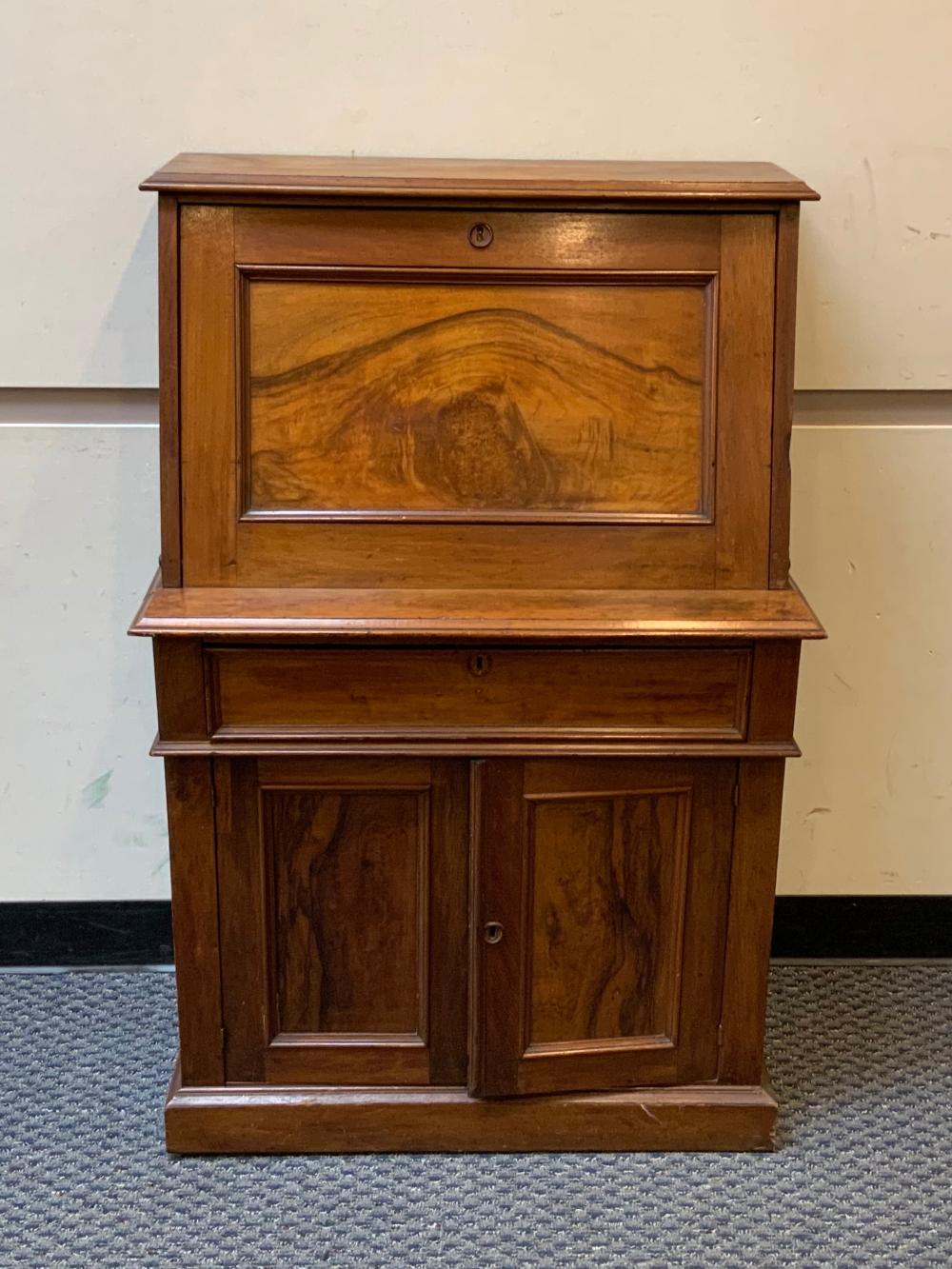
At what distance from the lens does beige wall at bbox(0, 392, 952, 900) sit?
221 centimetres

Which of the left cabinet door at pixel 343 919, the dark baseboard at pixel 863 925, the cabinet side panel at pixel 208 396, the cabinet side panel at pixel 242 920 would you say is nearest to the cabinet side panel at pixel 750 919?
the left cabinet door at pixel 343 919

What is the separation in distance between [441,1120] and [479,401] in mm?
1012

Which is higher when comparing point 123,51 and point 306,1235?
point 123,51

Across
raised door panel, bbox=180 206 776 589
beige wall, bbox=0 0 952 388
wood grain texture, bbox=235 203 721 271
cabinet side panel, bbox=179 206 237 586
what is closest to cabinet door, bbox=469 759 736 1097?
raised door panel, bbox=180 206 776 589

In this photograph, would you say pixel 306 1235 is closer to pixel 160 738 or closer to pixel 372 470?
pixel 160 738

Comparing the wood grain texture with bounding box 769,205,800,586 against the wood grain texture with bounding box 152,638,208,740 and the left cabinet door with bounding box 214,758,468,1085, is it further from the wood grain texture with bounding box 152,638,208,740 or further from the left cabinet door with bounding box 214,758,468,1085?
the wood grain texture with bounding box 152,638,208,740

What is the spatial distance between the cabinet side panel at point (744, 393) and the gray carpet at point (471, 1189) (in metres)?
0.86

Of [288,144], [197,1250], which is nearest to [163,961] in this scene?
[197,1250]

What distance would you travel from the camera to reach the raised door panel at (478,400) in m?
1.82

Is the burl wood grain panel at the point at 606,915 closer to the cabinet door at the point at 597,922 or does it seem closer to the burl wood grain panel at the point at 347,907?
the cabinet door at the point at 597,922

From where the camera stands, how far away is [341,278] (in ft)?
5.99

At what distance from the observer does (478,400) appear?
6.09 feet

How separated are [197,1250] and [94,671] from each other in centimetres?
92

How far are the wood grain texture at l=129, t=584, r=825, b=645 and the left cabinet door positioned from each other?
21cm
